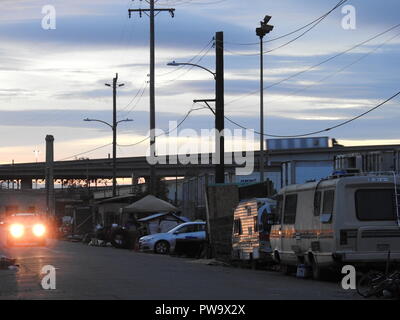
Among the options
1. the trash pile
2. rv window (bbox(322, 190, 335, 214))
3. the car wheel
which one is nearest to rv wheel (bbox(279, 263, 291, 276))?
rv window (bbox(322, 190, 335, 214))

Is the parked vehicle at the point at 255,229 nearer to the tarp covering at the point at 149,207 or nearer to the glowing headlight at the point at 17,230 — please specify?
the glowing headlight at the point at 17,230

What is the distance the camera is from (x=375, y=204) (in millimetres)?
18938

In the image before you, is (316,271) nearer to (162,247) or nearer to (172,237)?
(172,237)

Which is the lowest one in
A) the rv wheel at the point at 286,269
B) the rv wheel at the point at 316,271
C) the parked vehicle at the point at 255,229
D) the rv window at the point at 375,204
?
the rv wheel at the point at 286,269

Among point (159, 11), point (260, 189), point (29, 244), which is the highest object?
point (159, 11)

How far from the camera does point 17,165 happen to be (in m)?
129

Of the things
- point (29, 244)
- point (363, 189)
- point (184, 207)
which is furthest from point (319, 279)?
point (184, 207)

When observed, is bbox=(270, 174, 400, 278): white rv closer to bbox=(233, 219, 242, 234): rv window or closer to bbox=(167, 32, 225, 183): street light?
bbox=(233, 219, 242, 234): rv window

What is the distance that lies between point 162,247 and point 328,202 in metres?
19.6

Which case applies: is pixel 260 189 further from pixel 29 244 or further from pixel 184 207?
pixel 184 207

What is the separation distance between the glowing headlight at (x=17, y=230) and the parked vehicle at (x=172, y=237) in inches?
256

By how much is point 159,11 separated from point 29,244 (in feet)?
51.7

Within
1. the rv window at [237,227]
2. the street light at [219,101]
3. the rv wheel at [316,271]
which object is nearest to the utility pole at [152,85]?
the street light at [219,101]

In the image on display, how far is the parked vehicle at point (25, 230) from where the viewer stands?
41750mm
